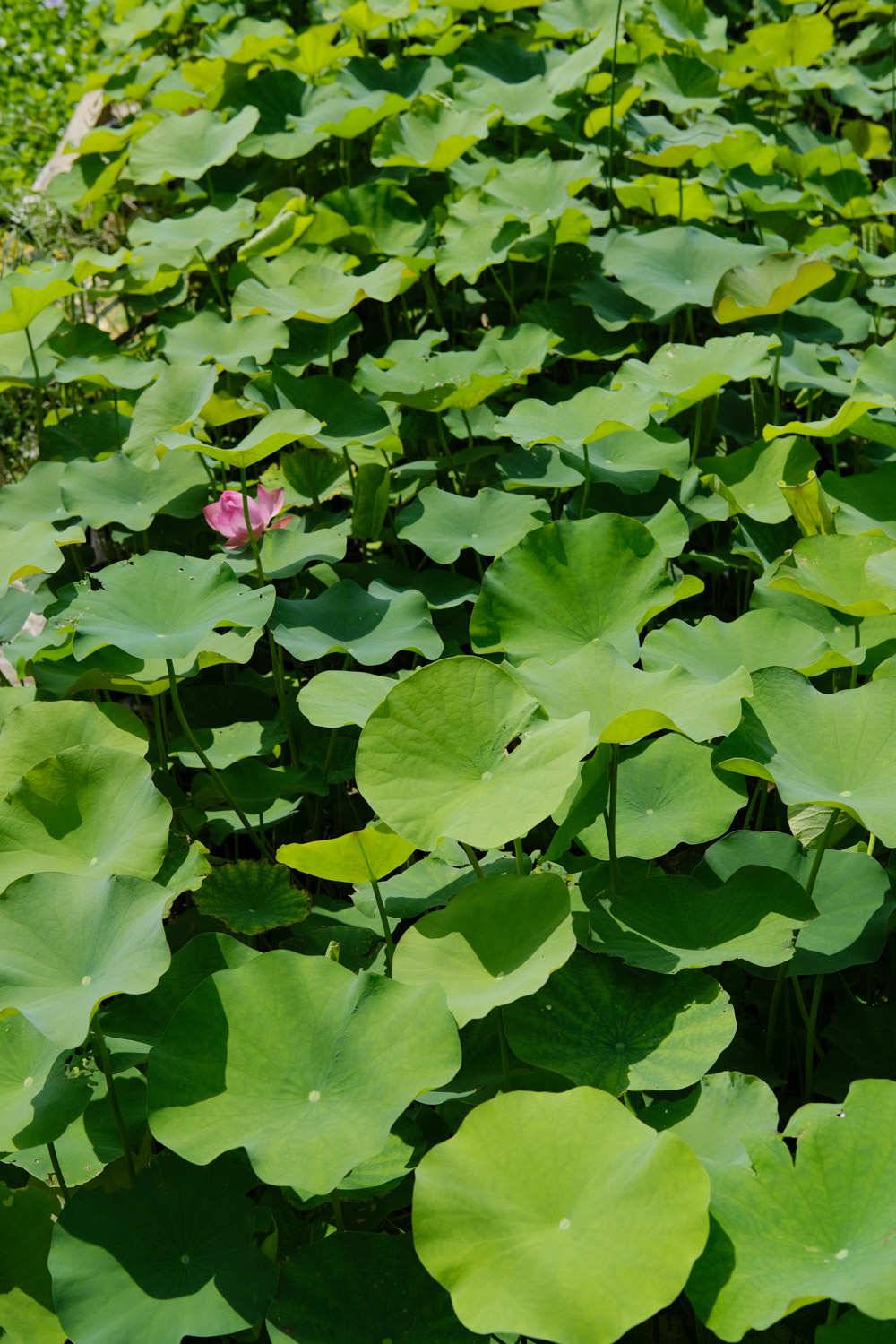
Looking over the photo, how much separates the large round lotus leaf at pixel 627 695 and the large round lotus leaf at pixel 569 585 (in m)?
0.15

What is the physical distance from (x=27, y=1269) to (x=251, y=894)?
1.49ft

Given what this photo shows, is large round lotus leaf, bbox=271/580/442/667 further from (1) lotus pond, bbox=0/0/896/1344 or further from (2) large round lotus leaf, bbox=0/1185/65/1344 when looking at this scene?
(2) large round lotus leaf, bbox=0/1185/65/1344

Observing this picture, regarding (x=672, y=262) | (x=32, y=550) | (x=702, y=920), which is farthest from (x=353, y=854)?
(x=672, y=262)

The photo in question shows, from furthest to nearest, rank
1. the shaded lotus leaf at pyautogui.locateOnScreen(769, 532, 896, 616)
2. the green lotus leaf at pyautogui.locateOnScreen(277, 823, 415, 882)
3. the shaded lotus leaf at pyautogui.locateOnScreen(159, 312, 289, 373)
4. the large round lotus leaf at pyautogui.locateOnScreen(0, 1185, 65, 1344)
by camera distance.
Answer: the shaded lotus leaf at pyautogui.locateOnScreen(159, 312, 289, 373), the shaded lotus leaf at pyautogui.locateOnScreen(769, 532, 896, 616), the green lotus leaf at pyautogui.locateOnScreen(277, 823, 415, 882), the large round lotus leaf at pyautogui.locateOnScreen(0, 1185, 65, 1344)

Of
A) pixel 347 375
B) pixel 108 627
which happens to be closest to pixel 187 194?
pixel 347 375

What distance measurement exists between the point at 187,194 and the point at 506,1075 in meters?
2.35

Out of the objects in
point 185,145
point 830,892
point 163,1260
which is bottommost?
point 830,892

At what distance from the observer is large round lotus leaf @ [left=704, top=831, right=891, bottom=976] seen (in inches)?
50.1

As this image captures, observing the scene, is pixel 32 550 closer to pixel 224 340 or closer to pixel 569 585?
pixel 224 340

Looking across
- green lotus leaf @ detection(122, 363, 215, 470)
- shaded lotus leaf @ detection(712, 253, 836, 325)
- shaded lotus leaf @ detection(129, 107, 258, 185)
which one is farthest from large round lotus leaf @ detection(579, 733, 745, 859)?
shaded lotus leaf @ detection(129, 107, 258, 185)

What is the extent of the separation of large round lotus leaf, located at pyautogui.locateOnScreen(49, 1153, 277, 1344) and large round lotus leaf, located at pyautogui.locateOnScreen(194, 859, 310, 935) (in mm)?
340

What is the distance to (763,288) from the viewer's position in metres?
2.00

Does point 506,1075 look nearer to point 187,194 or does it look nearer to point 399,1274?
point 399,1274

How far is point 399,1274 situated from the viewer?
109 centimetres
